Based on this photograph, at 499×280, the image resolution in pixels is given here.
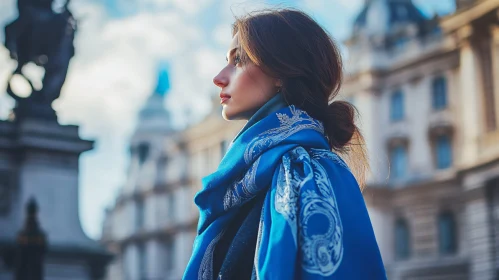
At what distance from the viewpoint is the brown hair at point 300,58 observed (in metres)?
2.95

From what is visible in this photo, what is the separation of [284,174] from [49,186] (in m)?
12.6

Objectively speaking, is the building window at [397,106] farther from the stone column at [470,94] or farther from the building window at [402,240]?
the stone column at [470,94]

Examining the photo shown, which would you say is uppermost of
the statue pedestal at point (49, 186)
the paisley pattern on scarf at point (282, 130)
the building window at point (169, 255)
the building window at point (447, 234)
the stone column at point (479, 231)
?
the building window at point (169, 255)

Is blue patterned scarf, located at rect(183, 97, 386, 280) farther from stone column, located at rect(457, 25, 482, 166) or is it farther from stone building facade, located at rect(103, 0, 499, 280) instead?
stone column, located at rect(457, 25, 482, 166)

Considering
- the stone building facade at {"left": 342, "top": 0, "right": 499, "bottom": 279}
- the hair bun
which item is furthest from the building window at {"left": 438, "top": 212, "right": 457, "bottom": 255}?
the hair bun

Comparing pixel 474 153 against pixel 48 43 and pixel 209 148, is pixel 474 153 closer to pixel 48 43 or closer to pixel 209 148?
pixel 48 43

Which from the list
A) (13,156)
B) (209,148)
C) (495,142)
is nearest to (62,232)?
(13,156)

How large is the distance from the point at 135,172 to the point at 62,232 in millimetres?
58541

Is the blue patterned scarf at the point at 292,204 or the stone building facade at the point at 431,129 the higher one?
the stone building facade at the point at 431,129

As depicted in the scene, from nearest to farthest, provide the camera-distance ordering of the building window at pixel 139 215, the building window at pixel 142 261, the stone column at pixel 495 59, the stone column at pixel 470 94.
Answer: the stone column at pixel 495 59
the stone column at pixel 470 94
the building window at pixel 142 261
the building window at pixel 139 215

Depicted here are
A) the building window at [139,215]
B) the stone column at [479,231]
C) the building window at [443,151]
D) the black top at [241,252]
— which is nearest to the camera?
the black top at [241,252]

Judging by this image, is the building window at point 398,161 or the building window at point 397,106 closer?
the building window at point 398,161

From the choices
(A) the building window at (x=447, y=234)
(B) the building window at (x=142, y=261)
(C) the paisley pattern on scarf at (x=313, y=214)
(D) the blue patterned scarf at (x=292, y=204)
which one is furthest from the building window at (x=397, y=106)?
(C) the paisley pattern on scarf at (x=313, y=214)

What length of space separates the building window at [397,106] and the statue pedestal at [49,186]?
105ft
